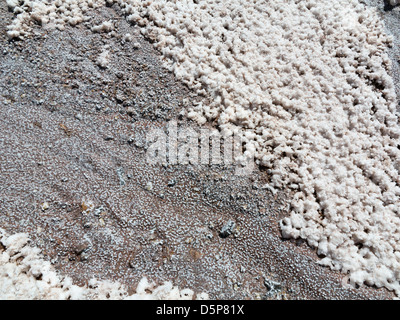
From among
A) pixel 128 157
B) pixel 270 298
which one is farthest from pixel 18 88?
pixel 270 298

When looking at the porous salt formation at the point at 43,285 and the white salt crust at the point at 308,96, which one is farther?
the white salt crust at the point at 308,96

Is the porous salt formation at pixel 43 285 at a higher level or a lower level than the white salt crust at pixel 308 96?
lower

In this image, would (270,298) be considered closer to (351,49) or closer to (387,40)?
(351,49)

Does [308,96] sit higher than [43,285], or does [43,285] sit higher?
[308,96]

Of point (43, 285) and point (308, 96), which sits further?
point (308, 96)
